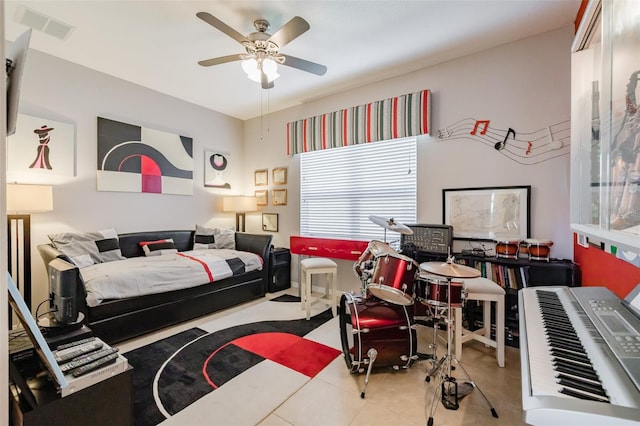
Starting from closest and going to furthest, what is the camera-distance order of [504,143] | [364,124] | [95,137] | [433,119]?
1. [504,143]
2. [433,119]
3. [95,137]
4. [364,124]

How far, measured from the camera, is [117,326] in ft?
8.13

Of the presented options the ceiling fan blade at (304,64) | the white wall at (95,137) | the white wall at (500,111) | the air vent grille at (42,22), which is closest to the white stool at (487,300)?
the white wall at (500,111)

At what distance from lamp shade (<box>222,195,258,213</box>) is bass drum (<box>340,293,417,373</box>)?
303cm

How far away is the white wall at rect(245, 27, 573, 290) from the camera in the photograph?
252 cm

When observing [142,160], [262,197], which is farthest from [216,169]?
[142,160]

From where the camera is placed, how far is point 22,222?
2.79 m

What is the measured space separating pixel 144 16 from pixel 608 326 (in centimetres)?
366

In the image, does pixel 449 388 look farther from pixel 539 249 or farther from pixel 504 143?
pixel 504 143

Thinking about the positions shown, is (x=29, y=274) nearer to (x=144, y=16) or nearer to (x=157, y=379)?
(x=157, y=379)

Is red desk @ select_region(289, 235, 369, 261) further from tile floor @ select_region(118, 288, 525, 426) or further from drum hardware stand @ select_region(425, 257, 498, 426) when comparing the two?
drum hardware stand @ select_region(425, 257, 498, 426)

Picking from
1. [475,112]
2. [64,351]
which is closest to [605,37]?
[475,112]

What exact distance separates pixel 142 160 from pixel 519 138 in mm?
4677

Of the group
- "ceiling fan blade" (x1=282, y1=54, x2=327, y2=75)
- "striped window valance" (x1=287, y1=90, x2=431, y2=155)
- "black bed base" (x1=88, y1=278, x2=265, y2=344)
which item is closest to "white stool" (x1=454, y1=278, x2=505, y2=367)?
"striped window valance" (x1=287, y1=90, x2=431, y2=155)

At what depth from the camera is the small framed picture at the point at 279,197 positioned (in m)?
4.56
